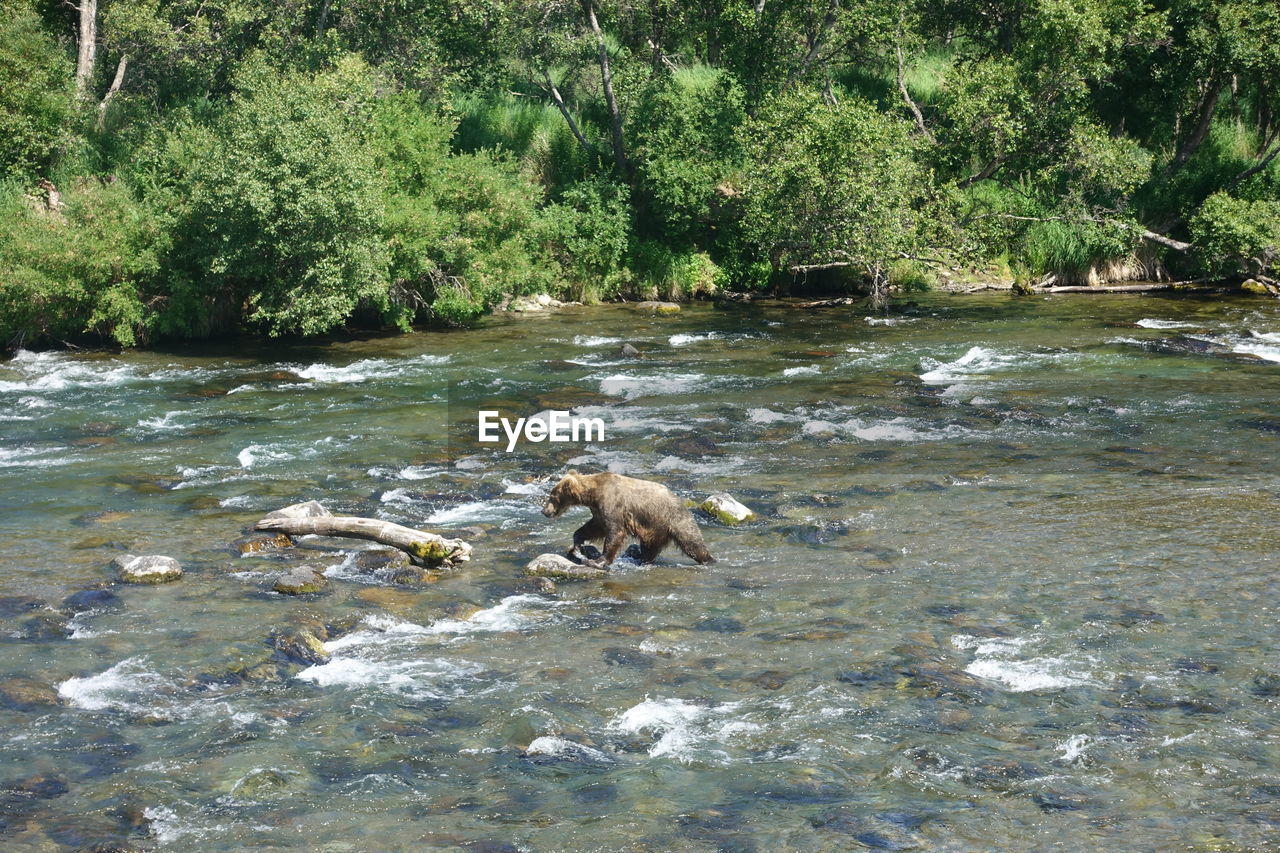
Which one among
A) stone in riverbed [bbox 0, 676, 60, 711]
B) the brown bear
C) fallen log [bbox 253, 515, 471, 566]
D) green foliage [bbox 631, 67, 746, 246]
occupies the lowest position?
stone in riverbed [bbox 0, 676, 60, 711]

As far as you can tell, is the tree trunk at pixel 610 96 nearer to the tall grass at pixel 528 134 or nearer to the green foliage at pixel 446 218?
the tall grass at pixel 528 134

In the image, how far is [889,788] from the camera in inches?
320

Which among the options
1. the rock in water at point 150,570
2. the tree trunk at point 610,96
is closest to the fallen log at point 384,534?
the rock in water at point 150,570

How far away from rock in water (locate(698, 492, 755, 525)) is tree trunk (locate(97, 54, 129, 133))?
25.2 m

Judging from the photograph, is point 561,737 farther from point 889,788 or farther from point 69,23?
point 69,23

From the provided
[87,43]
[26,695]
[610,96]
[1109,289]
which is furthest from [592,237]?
[26,695]

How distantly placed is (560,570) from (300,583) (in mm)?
2604

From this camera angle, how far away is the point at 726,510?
14422 mm

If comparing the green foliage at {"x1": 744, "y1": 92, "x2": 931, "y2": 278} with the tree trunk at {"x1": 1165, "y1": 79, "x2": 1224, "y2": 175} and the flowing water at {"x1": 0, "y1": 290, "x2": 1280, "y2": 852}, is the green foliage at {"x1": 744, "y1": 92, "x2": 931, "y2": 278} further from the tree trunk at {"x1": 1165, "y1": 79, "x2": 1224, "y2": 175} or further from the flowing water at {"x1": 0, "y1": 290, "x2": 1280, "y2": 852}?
the tree trunk at {"x1": 1165, "y1": 79, "x2": 1224, "y2": 175}

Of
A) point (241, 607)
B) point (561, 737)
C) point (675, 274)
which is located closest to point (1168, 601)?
point (561, 737)

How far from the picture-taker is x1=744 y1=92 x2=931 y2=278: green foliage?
95.2 feet

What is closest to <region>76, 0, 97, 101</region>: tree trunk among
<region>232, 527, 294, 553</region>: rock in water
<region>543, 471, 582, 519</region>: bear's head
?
<region>232, 527, 294, 553</region>: rock in water

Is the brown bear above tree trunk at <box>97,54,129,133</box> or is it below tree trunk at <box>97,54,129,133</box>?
below

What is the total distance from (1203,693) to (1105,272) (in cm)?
2831
